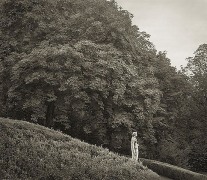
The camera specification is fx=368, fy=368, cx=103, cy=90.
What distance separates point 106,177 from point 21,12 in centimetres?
2100

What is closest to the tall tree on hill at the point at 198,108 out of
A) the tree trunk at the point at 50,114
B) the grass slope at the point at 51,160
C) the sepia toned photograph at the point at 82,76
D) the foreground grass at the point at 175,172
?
the sepia toned photograph at the point at 82,76

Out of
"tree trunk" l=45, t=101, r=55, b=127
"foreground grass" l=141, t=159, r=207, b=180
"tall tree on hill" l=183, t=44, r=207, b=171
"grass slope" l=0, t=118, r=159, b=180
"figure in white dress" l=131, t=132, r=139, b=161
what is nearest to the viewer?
"grass slope" l=0, t=118, r=159, b=180

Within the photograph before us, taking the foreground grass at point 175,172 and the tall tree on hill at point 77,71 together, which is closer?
the foreground grass at point 175,172

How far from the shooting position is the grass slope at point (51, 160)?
31.6 feet

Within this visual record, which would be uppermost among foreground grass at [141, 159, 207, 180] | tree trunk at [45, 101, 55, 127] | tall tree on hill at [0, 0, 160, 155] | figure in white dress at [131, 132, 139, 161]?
tall tree on hill at [0, 0, 160, 155]

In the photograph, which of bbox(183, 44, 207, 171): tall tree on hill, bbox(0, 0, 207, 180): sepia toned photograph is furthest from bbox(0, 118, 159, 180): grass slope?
bbox(183, 44, 207, 171): tall tree on hill

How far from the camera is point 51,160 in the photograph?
9992 mm

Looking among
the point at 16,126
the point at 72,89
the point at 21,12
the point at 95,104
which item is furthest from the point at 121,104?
the point at 16,126

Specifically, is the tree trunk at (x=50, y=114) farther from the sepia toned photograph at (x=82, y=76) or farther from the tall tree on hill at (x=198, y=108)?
the tall tree on hill at (x=198, y=108)

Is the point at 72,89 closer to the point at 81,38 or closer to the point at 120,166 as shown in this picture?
the point at 81,38

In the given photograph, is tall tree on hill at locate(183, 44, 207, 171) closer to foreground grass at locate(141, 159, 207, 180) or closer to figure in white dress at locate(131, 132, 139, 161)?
foreground grass at locate(141, 159, 207, 180)

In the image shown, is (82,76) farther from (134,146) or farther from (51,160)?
(51,160)

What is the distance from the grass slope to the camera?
9625 millimetres

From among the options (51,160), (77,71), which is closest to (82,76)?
(77,71)
